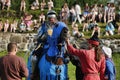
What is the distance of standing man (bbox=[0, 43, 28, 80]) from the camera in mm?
9102

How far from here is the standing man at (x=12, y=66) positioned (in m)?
9.10

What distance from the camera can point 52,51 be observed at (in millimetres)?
10305

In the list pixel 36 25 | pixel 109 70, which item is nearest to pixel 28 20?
pixel 36 25

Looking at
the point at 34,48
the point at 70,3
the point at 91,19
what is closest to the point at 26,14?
the point at 91,19

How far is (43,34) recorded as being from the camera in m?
10.4

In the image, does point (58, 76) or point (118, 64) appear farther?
point (118, 64)

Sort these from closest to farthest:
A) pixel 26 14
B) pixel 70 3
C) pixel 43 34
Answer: pixel 43 34, pixel 26 14, pixel 70 3

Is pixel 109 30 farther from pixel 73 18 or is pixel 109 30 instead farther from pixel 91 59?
pixel 91 59

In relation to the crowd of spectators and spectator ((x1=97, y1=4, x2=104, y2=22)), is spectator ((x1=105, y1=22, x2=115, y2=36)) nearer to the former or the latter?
the crowd of spectators

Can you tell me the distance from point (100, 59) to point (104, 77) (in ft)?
1.71

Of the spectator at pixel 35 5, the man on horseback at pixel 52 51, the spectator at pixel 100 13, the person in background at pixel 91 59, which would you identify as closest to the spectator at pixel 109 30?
the spectator at pixel 100 13

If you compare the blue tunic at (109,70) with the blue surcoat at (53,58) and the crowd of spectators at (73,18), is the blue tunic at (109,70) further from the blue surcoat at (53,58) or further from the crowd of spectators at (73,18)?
the crowd of spectators at (73,18)

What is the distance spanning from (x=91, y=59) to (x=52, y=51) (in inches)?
38.2

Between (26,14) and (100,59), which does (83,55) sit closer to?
(100,59)
